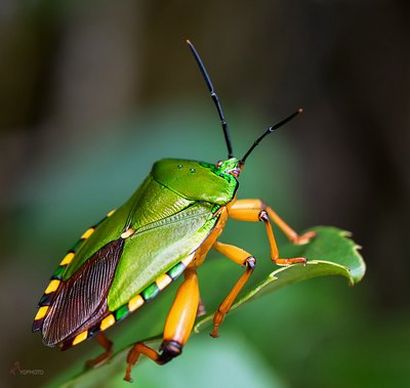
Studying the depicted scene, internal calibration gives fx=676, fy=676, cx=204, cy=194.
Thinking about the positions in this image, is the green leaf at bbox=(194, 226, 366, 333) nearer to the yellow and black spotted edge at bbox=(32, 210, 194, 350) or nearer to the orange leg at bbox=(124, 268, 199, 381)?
the orange leg at bbox=(124, 268, 199, 381)

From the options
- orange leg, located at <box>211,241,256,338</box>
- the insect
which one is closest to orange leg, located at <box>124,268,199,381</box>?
the insect

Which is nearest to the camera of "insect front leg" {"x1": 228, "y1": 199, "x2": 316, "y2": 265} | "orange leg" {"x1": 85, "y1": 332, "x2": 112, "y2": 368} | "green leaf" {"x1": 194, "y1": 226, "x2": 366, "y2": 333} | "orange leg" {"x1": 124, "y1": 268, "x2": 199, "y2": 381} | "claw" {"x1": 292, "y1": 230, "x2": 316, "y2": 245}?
"green leaf" {"x1": 194, "y1": 226, "x2": 366, "y2": 333}

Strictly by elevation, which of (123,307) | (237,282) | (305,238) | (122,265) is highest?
(122,265)

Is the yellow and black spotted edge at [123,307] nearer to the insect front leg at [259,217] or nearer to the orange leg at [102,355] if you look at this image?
the orange leg at [102,355]

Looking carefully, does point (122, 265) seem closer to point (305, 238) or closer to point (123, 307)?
point (123, 307)

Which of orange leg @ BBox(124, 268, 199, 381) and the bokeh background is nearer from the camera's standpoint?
orange leg @ BBox(124, 268, 199, 381)

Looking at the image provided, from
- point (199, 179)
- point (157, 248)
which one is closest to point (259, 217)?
point (199, 179)
